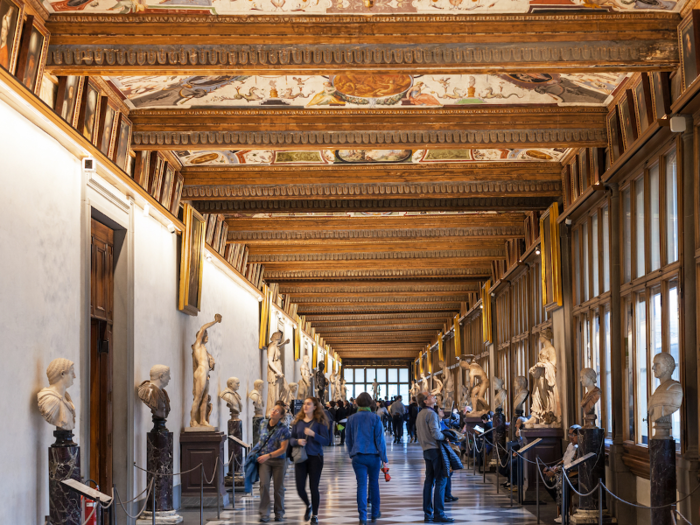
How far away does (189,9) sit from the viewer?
23.0ft

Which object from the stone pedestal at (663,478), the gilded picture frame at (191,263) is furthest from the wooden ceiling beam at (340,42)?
the gilded picture frame at (191,263)

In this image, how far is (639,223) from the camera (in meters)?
9.42

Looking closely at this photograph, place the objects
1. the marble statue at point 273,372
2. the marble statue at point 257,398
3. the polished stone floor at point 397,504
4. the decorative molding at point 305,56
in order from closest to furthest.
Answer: the decorative molding at point 305,56
the polished stone floor at point 397,504
the marble statue at point 257,398
the marble statue at point 273,372

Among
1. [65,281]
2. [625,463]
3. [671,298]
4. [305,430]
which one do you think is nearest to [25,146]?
[65,281]

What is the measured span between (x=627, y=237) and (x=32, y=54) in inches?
273

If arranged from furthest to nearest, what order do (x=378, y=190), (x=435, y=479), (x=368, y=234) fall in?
1. (x=368, y=234)
2. (x=378, y=190)
3. (x=435, y=479)

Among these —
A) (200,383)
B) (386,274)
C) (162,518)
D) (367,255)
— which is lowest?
(162,518)

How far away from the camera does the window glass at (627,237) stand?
32.2ft

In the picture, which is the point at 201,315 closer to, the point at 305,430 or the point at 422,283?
the point at 305,430

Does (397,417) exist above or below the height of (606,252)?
below

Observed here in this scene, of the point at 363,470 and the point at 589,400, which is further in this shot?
the point at 363,470

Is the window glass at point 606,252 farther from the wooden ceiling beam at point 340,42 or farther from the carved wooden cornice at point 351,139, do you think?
the wooden ceiling beam at point 340,42

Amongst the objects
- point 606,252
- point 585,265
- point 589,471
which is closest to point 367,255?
point 585,265

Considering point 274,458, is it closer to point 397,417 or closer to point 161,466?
point 161,466
